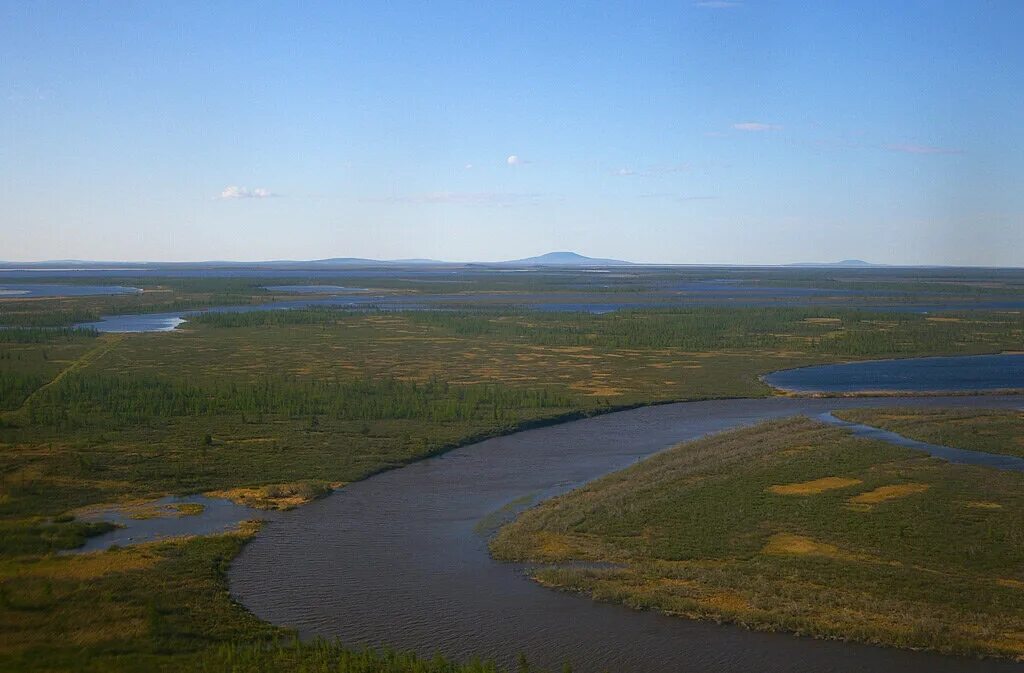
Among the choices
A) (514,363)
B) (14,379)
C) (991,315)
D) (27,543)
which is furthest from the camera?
(991,315)

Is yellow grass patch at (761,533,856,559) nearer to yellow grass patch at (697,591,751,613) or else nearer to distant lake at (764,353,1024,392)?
yellow grass patch at (697,591,751,613)

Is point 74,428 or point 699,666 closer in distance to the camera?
point 699,666

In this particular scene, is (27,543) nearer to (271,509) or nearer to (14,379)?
(271,509)

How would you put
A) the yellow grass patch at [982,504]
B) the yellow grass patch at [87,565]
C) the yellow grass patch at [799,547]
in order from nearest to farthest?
1. the yellow grass patch at [87,565]
2. the yellow grass patch at [799,547]
3. the yellow grass patch at [982,504]

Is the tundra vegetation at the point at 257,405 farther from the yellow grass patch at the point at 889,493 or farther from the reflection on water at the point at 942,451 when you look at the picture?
the reflection on water at the point at 942,451

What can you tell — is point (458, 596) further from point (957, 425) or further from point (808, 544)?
point (957, 425)

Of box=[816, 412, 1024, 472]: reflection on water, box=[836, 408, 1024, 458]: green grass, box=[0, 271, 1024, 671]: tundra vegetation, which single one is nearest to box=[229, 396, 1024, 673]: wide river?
box=[0, 271, 1024, 671]: tundra vegetation

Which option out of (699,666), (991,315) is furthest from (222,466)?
(991,315)

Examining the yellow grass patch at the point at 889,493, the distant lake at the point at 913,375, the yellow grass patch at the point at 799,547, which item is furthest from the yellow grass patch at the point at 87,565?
the distant lake at the point at 913,375
